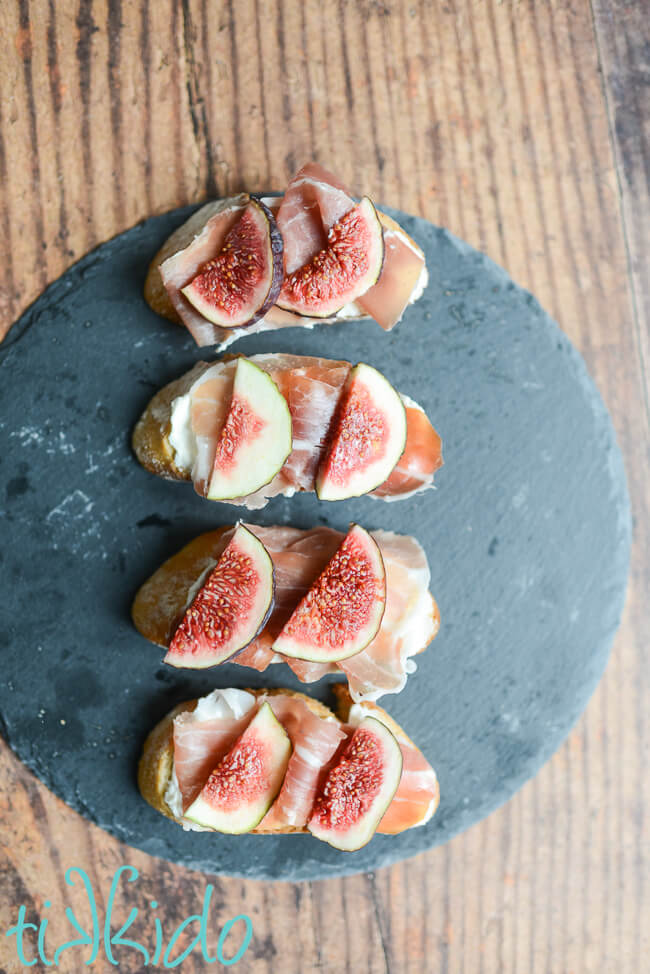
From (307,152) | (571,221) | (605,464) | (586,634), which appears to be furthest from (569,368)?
(307,152)

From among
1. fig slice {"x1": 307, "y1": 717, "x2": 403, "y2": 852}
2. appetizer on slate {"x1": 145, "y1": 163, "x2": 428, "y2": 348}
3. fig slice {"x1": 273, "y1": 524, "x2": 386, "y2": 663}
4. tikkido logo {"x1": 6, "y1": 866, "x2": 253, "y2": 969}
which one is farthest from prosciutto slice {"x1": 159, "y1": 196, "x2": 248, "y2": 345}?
tikkido logo {"x1": 6, "y1": 866, "x2": 253, "y2": 969}

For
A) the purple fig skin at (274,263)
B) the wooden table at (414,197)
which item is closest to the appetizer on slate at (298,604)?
the purple fig skin at (274,263)

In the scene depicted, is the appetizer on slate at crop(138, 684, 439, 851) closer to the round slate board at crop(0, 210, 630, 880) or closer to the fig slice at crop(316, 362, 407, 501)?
the round slate board at crop(0, 210, 630, 880)

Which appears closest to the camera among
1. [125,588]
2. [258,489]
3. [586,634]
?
[258,489]

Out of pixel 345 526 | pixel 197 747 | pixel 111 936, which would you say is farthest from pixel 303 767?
pixel 111 936

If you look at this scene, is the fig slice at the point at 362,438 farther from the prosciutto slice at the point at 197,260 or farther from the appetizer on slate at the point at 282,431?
the prosciutto slice at the point at 197,260

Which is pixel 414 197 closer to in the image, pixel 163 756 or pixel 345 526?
pixel 345 526

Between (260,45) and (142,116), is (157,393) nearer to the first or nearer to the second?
(142,116)
